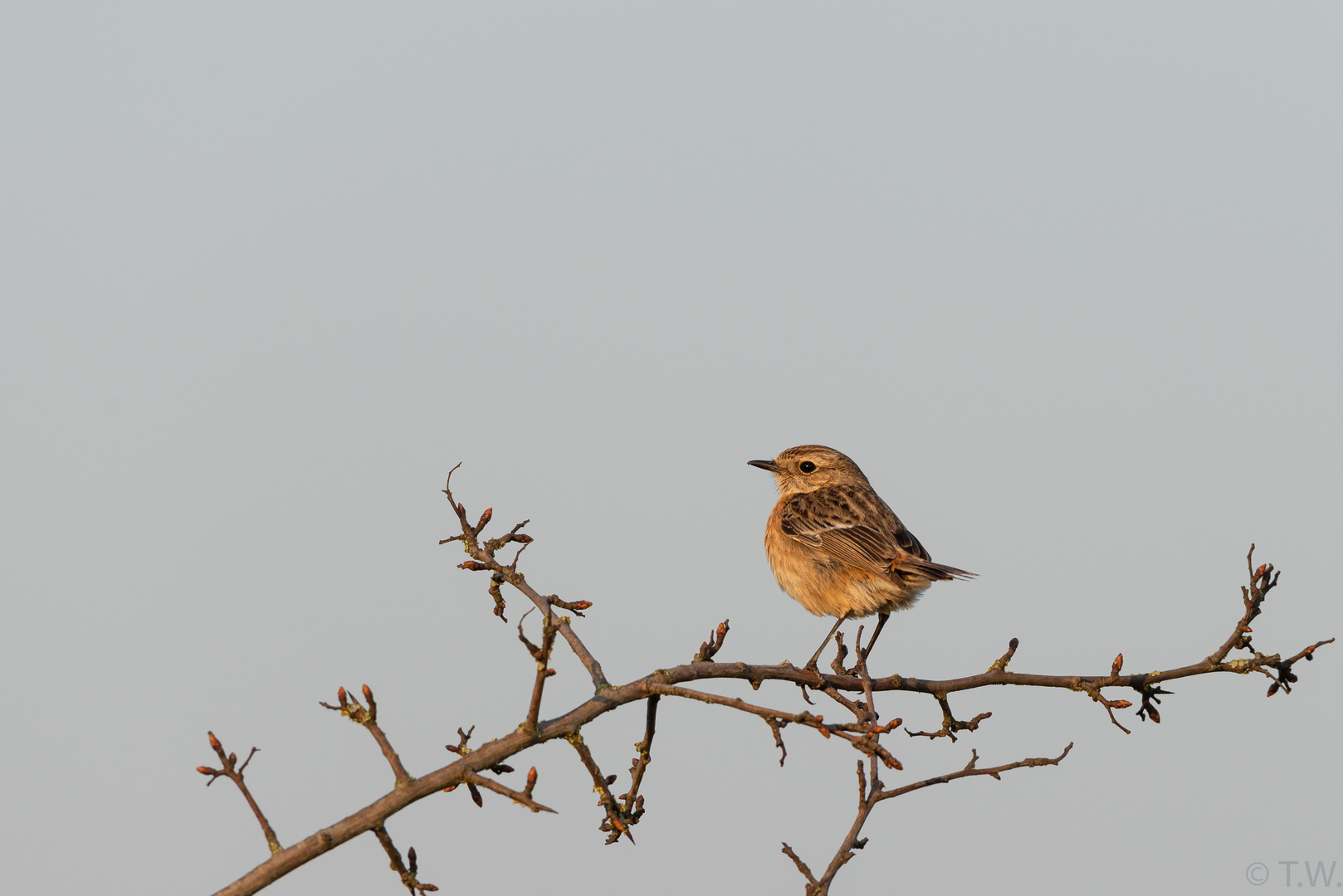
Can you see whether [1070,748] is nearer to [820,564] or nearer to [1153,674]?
[1153,674]

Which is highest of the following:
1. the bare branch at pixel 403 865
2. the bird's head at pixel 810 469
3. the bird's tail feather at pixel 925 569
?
the bird's head at pixel 810 469

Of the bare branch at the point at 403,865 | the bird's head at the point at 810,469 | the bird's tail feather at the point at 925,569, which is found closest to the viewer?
the bare branch at the point at 403,865

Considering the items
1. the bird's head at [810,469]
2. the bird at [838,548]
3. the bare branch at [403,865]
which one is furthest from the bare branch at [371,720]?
the bird's head at [810,469]

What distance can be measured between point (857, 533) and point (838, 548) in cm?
31

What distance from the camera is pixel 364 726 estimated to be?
5.70 meters

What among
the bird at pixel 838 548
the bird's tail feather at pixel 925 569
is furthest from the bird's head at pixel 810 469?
the bird's tail feather at pixel 925 569

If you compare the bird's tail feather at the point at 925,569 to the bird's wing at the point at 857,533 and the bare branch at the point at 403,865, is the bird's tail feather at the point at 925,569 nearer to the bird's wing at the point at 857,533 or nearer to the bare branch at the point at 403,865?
the bird's wing at the point at 857,533

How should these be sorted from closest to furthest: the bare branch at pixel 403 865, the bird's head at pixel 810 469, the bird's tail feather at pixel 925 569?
1. the bare branch at pixel 403 865
2. the bird's tail feather at pixel 925 569
3. the bird's head at pixel 810 469

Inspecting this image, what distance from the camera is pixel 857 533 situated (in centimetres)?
1116

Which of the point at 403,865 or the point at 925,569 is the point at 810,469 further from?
the point at 403,865

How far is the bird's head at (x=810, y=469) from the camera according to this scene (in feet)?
42.9

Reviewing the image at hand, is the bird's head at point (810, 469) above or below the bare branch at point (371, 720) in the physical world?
above

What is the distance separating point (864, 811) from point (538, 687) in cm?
193

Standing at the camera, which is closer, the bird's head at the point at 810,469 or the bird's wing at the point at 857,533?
the bird's wing at the point at 857,533
